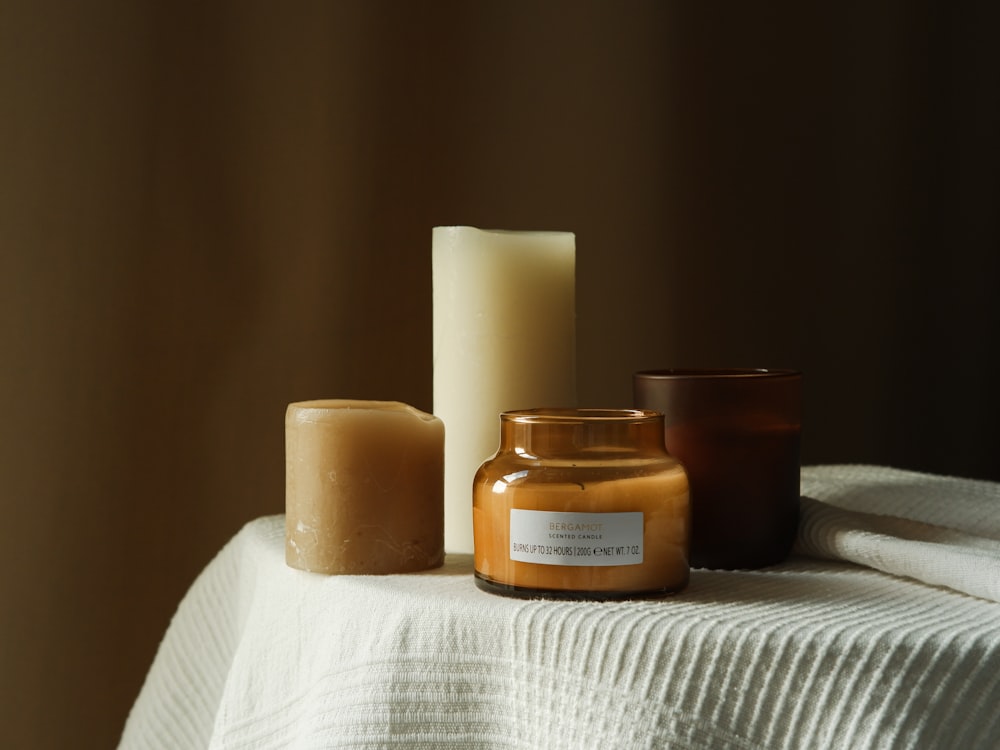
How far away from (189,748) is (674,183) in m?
0.92

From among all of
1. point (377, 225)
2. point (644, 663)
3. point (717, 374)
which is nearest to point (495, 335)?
point (717, 374)

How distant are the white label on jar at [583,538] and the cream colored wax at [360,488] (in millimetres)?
91

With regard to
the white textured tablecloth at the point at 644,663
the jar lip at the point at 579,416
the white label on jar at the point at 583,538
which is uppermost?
the jar lip at the point at 579,416

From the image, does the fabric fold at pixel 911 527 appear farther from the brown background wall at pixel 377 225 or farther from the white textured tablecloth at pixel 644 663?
the brown background wall at pixel 377 225

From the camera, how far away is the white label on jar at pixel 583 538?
0.46 m

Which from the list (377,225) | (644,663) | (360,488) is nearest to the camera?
(644,663)

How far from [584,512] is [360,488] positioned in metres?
0.12

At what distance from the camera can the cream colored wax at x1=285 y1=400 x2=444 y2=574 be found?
523mm

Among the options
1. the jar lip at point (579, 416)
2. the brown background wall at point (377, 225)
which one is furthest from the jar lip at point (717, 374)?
the brown background wall at point (377, 225)

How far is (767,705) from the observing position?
408 mm

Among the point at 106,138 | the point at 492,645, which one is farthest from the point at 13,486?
the point at 492,645

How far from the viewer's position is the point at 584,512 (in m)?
0.46

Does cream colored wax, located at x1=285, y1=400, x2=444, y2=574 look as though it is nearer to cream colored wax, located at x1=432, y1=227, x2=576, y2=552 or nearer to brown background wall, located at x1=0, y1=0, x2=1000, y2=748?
cream colored wax, located at x1=432, y1=227, x2=576, y2=552

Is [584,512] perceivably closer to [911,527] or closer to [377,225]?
[911,527]
